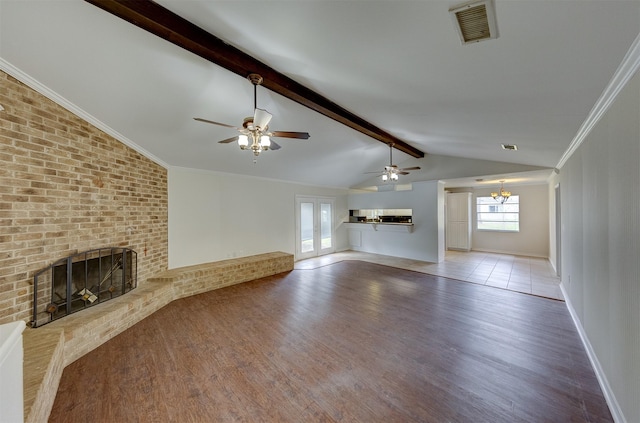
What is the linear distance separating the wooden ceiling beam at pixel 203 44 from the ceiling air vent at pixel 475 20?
71.7 inches

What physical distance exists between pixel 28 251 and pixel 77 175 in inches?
39.4

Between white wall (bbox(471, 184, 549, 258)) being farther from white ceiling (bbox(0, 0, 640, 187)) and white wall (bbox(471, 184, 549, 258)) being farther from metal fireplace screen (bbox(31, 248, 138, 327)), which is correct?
metal fireplace screen (bbox(31, 248, 138, 327))

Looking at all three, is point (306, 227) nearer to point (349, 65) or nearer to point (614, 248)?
point (349, 65)

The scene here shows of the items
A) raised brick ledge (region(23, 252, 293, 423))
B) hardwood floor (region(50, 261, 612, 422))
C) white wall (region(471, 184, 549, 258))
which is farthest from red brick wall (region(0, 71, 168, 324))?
white wall (region(471, 184, 549, 258))

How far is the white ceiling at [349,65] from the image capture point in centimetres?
139

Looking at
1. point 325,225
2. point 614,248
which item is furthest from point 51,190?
point 325,225

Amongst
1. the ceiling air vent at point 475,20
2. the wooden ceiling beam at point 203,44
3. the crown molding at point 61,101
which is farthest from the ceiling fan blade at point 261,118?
the crown molding at point 61,101

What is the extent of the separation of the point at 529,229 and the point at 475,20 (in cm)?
828

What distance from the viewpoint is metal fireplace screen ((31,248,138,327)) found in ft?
8.63

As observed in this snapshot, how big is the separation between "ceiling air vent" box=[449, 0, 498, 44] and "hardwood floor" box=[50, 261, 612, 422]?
263 cm

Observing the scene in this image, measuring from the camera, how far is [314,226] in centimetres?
766

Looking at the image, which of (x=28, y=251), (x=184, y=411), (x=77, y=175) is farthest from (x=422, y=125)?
(x=28, y=251)

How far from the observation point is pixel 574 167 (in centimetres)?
311

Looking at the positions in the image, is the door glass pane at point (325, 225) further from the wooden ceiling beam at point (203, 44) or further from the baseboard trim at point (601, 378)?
the baseboard trim at point (601, 378)
